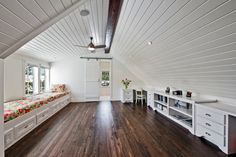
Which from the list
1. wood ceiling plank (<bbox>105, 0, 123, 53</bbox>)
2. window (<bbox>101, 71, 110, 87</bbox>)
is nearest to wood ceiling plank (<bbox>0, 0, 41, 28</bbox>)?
wood ceiling plank (<bbox>105, 0, 123, 53</bbox>)

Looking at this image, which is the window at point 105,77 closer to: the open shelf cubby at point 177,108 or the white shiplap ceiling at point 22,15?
the open shelf cubby at point 177,108

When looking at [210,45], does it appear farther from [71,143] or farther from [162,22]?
[71,143]

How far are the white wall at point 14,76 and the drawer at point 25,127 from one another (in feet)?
3.46

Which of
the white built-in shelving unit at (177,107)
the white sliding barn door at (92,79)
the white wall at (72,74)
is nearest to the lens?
the white built-in shelving unit at (177,107)

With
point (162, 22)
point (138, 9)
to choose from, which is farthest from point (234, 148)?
point (138, 9)

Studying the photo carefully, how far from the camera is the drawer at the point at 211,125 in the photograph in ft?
6.16

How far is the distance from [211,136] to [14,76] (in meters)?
4.71

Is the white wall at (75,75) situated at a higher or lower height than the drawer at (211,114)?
higher

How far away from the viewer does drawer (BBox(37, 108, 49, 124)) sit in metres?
2.90

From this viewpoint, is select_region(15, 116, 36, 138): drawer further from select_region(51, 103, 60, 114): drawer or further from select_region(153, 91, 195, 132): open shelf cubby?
select_region(153, 91, 195, 132): open shelf cubby

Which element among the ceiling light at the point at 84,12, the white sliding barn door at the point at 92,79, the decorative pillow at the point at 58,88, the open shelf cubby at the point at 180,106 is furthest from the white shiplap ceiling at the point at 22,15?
the white sliding barn door at the point at 92,79

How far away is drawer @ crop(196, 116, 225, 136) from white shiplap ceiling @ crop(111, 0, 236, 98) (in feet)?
2.12

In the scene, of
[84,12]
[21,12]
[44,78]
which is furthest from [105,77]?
[21,12]

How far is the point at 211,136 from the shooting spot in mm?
2053
